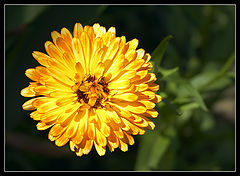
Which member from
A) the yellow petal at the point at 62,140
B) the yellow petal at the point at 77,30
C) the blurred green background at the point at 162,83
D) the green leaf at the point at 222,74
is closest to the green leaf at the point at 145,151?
the blurred green background at the point at 162,83

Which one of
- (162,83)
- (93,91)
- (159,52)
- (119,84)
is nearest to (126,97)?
(119,84)

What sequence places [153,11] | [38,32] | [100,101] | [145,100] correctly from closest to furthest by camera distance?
[145,100]
[100,101]
[38,32]
[153,11]

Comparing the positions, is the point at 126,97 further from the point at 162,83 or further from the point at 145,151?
the point at 145,151

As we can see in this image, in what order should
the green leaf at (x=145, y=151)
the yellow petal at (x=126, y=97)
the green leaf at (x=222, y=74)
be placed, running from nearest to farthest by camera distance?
the yellow petal at (x=126, y=97) < the green leaf at (x=222, y=74) < the green leaf at (x=145, y=151)

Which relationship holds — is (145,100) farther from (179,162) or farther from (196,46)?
(196,46)

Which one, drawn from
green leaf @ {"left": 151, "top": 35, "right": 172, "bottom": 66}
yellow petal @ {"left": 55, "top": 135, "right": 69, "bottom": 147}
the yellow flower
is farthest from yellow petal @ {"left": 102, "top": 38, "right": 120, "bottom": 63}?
yellow petal @ {"left": 55, "top": 135, "right": 69, "bottom": 147}

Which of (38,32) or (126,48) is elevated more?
(38,32)

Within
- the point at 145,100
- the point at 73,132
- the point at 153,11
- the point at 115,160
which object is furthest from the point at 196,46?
the point at 73,132

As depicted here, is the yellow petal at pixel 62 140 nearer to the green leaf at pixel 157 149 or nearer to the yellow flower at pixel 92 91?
the yellow flower at pixel 92 91
